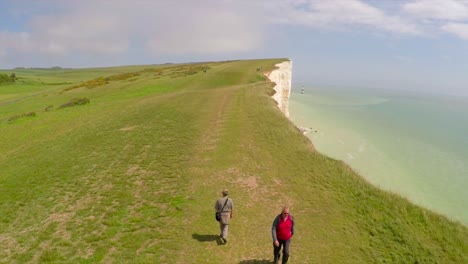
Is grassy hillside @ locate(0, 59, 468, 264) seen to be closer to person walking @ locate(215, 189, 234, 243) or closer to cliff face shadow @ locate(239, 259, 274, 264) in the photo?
cliff face shadow @ locate(239, 259, 274, 264)

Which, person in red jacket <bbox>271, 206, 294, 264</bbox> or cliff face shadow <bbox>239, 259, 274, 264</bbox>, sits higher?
person in red jacket <bbox>271, 206, 294, 264</bbox>

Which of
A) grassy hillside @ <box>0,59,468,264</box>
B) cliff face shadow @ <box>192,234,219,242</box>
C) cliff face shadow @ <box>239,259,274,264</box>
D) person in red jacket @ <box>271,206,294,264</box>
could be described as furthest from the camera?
cliff face shadow @ <box>192,234,219,242</box>

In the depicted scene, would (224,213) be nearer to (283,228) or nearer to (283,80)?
(283,228)

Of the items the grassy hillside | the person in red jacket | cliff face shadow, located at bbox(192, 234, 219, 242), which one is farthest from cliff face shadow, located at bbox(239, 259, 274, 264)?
cliff face shadow, located at bbox(192, 234, 219, 242)

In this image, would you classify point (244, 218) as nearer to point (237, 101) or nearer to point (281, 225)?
point (281, 225)

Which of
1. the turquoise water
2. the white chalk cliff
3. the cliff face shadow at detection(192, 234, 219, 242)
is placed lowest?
the turquoise water

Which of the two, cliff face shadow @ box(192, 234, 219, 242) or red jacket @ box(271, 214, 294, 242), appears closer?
red jacket @ box(271, 214, 294, 242)

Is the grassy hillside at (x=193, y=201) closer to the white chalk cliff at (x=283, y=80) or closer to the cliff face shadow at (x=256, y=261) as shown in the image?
the cliff face shadow at (x=256, y=261)

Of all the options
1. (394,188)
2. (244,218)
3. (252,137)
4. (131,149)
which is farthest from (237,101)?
(244,218)

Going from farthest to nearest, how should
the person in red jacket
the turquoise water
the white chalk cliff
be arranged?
1. the white chalk cliff
2. the turquoise water
3. the person in red jacket
